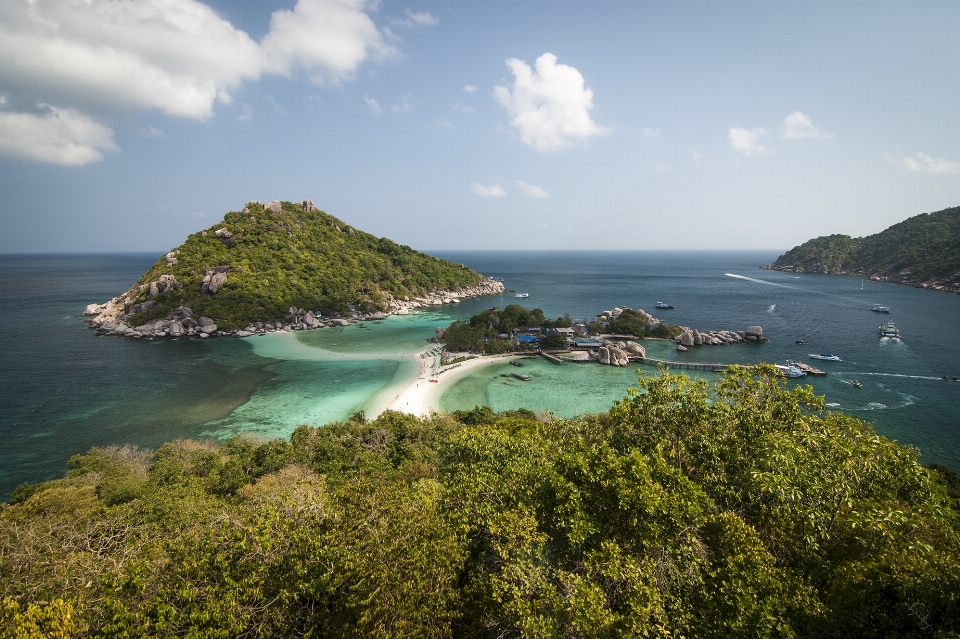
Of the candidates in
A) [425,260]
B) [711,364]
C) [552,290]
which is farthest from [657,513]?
[552,290]

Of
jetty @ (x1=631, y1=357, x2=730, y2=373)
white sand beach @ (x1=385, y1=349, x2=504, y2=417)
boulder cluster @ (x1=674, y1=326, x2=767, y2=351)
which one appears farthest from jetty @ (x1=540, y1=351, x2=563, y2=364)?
boulder cluster @ (x1=674, y1=326, x2=767, y2=351)

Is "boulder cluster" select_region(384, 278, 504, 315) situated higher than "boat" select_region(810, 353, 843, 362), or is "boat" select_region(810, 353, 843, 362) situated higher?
"boulder cluster" select_region(384, 278, 504, 315)

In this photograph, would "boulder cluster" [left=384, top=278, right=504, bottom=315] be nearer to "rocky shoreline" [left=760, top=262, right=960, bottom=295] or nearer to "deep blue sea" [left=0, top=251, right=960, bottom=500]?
"deep blue sea" [left=0, top=251, right=960, bottom=500]

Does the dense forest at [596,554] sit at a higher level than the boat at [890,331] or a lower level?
higher

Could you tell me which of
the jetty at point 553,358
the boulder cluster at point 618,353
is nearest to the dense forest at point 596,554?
the boulder cluster at point 618,353

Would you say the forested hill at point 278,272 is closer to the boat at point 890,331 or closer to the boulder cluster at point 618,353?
the boulder cluster at point 618,353

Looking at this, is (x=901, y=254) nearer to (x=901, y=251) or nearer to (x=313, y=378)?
(x=901, y=251)

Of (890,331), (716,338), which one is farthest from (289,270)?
(890,331)

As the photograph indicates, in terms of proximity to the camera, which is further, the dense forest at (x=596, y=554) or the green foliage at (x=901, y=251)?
the green foliage at (x=901, y=251)
